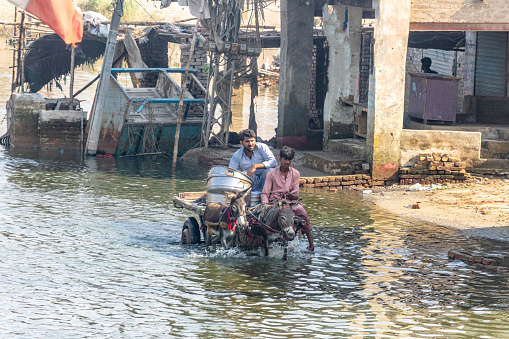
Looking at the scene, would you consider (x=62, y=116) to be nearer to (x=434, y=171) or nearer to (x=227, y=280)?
(x=434, y=171)

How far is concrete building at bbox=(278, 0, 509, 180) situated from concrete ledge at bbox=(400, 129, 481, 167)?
2 cm

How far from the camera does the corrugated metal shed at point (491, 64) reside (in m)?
20.3

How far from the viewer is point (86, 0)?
48.6 meters

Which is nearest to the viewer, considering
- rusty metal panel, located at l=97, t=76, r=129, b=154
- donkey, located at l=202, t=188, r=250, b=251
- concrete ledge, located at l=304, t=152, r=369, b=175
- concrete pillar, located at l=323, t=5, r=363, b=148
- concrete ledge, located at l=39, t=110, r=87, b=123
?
donkey, located at l=202, t=188, r=250, b=251

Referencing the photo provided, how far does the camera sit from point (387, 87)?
1502cm

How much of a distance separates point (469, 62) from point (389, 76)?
7.38 m

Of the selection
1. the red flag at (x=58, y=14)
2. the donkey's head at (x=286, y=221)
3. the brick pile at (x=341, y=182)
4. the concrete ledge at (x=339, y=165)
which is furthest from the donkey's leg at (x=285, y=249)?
the red flag at (x=58, y=14)

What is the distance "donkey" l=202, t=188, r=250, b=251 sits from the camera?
879cm

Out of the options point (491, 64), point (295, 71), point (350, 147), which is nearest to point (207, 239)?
point (350, 147)

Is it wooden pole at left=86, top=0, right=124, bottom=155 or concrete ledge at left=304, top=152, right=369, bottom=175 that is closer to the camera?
concrete ledge at left=304, top=152, right=369, bottom=175

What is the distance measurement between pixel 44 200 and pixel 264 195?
5425 mm

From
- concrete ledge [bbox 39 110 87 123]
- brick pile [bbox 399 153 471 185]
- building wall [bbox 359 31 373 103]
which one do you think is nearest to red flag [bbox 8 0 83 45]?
concrete ledge [bbox 39 110 87 123]

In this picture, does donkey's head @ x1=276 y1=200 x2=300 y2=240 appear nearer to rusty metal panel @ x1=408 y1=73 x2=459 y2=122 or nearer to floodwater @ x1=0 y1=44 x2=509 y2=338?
floodwater @ x1=0 y1=44 x2=509 y2=338

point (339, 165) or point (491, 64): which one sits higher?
point (491, 64)
